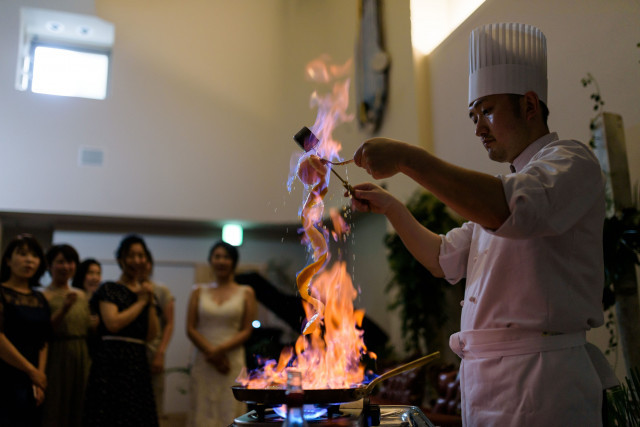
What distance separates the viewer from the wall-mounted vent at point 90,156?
25.5 feet

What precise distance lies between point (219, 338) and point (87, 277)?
5.43 feet

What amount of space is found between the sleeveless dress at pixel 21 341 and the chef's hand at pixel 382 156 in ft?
10.3

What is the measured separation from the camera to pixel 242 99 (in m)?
8.68

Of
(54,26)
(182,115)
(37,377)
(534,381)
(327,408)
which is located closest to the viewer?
(534,381)

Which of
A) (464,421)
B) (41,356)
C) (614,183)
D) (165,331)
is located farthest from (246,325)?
(464,421)

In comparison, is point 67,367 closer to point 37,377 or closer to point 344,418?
point 37,377

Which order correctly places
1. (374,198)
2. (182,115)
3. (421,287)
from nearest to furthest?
(374,198)
(421,287)
(182,115)

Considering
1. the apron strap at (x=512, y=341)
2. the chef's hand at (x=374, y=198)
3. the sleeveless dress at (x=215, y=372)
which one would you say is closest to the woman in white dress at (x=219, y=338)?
the sleeveless dress at (x=215, y=372)

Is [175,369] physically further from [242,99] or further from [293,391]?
[293,391]

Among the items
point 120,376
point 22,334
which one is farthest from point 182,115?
point 120,376

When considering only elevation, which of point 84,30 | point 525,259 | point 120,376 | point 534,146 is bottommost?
A: point 120,376

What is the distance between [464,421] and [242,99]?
25.5 feet

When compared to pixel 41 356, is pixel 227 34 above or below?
above

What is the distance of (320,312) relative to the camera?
5.71 feet
